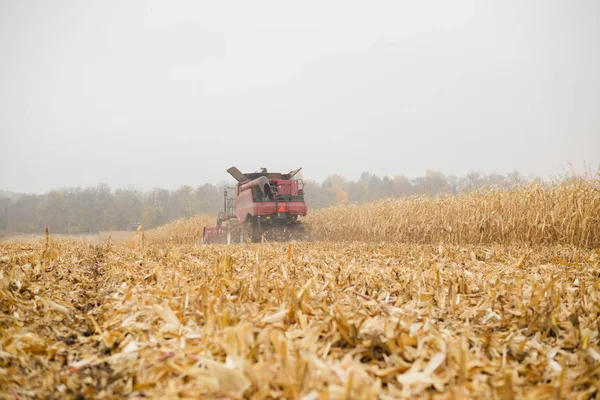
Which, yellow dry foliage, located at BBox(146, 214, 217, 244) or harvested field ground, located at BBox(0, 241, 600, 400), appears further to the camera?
yellow dry foliage, located at BBox(146, 214, 217, 244)

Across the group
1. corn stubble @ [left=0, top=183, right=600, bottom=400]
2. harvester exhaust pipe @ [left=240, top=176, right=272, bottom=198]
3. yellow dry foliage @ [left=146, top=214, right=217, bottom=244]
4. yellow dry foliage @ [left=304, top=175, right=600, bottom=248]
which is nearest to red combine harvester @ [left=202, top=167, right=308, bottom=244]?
harvester exhaust pipe @ [left=240, top=176, right=272, bottom=198]

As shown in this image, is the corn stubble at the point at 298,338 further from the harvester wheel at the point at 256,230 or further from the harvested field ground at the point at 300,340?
the harvester wheel at the point at 256,230

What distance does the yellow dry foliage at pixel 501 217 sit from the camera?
698 centimetres

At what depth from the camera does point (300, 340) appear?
5.08ft

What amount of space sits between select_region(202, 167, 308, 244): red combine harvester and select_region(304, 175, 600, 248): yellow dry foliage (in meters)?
2.46

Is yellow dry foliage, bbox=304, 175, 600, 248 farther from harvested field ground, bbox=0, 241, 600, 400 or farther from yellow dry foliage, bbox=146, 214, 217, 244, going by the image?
yellow dry foliage, bbox=146, 214, 217, 244

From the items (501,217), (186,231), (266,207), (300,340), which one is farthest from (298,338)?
(186,231)

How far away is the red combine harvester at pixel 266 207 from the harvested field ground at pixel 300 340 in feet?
28.9

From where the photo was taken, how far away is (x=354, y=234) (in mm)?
13086

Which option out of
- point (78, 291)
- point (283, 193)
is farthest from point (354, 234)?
point (78, 291)

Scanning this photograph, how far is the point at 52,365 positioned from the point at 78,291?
3.96 ft

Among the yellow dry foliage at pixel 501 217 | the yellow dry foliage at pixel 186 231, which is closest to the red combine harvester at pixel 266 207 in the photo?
the yellow dry foliage at pixel 501 217

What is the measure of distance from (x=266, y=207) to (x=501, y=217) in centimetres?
615

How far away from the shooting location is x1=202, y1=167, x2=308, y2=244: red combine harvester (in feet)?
38.0
